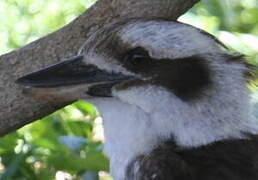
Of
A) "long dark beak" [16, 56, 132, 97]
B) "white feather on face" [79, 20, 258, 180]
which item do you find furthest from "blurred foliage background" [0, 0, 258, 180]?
"long dark beak" [16, 56, 132, 97]

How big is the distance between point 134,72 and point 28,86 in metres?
0.35

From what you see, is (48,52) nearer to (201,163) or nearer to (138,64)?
(138,64)

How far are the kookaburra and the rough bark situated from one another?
0.51 metres

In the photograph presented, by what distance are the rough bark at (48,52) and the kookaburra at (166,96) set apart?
0.51 metres

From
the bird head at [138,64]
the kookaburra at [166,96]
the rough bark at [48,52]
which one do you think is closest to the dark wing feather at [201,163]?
the kookaburra at [166,96]

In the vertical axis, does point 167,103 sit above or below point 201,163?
above

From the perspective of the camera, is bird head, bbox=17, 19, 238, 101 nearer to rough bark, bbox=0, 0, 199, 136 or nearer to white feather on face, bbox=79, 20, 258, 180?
white feather on face, bbox=79, 20, 258, 180

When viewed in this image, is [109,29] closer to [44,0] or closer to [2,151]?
[2,151]

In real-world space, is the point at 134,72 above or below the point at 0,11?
above

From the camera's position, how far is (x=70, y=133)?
12.6ft

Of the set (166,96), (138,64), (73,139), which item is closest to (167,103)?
(166,96)

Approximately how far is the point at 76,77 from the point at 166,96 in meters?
0.30

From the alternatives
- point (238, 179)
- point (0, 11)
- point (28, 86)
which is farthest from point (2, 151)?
point (0, 11)

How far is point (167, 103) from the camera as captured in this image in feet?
8.69
